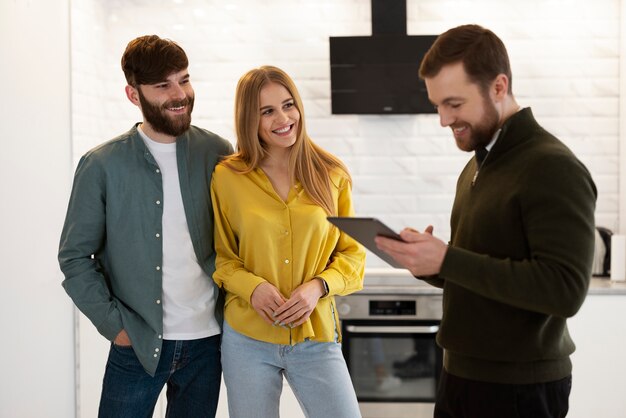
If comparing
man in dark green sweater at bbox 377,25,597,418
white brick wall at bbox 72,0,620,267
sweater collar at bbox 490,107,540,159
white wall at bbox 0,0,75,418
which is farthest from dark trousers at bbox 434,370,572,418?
white brick wall at bbox 72,0,620,267

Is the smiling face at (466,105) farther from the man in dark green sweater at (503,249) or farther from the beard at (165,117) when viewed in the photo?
the beard at (165,117)

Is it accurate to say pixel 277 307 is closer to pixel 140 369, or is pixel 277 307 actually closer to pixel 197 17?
pixel 140 369

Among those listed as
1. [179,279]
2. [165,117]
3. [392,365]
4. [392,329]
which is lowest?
[392,365]

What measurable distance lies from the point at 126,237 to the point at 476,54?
1.20 m

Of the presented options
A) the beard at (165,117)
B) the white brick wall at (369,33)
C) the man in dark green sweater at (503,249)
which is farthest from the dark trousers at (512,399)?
the white brick wall at (369,33)

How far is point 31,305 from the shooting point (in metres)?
3.26

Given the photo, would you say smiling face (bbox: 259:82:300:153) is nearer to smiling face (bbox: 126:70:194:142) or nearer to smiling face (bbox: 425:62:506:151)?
smiling face (bbox: 126:70:194:142)

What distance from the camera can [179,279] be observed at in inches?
91.8

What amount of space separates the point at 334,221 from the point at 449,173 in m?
2.62

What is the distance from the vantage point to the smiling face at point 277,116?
2.39m

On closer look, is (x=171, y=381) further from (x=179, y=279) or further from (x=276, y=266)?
(x=276, y=266)

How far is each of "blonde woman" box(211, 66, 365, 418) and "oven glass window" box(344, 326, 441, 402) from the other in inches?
58.1

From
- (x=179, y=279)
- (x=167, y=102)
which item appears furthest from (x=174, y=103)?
(x=179, y=279)

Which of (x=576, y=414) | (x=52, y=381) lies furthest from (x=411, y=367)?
(x=52, y=381)
